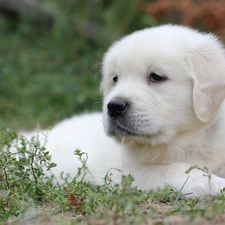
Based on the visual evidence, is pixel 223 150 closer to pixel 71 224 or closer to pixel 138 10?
pixel 71 224

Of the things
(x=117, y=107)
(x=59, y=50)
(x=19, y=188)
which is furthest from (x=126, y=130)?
(x=59, y=50)


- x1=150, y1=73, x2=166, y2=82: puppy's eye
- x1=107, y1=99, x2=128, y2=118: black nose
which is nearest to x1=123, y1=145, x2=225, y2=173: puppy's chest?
x1=107, y1=99, x2=128, y2=118: black nose

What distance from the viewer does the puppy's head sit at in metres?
4.99

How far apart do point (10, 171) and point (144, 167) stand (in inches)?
48.9

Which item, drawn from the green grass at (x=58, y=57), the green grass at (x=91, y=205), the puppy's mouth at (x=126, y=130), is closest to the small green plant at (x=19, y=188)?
the green grass at (x=91, y=205)

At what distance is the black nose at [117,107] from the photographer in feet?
16.3

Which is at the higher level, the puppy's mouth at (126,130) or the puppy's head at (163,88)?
the puppy's head at (163,88)

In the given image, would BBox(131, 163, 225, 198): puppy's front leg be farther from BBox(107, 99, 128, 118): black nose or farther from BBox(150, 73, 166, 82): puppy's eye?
BBox(150, 73, 166, 82): puppy's eye

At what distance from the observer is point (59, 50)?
13.5m

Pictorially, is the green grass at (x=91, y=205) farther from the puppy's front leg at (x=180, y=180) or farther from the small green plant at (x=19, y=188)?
the puppy's front leg at (x=180, y=180)

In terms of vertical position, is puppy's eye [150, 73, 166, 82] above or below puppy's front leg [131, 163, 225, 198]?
above

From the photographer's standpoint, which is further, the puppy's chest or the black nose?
the puppy's chest

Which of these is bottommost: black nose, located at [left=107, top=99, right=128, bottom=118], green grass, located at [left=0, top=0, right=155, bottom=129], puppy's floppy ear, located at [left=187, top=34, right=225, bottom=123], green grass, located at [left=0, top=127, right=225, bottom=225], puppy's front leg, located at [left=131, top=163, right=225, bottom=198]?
green grass, located at [left=0, top=127, right=225, bottom=225]

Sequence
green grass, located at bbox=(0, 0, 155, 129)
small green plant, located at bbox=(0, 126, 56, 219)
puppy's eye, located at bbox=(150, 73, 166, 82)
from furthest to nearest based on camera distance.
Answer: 1. green grass, located at bbox=(0, 0, 155, 129)
2. puppy's eye, located at bbox=(150, 73, 166, 82)
3. small green plant, located at bbox=(0, 126, 56, 219)
